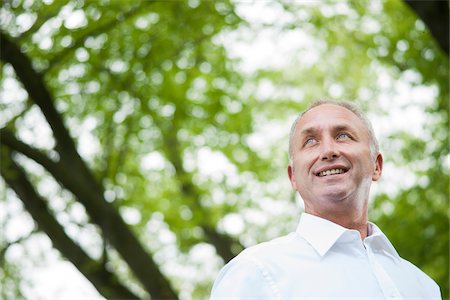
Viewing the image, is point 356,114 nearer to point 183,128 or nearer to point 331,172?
point 331,172

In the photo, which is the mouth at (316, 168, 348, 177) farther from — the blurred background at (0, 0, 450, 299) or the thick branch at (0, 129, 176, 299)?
the thick branch at (0, 129, 176, 299)

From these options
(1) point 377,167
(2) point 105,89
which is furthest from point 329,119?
(2) point 105,89

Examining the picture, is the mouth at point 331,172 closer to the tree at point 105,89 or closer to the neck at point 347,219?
the neck at point 347,219

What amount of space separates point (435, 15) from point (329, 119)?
343 cm

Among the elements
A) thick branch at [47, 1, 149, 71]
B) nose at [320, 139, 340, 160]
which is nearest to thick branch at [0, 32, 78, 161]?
thick branch at [47, 1, 149, 71]

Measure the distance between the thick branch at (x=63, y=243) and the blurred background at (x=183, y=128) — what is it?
0.01 meters

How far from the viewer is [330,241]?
102 inches

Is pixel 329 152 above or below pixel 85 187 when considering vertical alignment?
below

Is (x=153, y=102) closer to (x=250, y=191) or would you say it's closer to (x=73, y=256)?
(x=73, y=256)

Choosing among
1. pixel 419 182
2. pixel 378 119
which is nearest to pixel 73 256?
pixel 419 182

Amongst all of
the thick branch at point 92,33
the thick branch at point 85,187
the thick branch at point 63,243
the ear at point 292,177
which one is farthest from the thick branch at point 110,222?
the ear at point 292,177

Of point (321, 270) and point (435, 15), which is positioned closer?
point (321, 270)

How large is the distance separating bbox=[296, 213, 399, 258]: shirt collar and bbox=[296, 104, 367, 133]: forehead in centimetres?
30

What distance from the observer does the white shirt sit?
238cm
